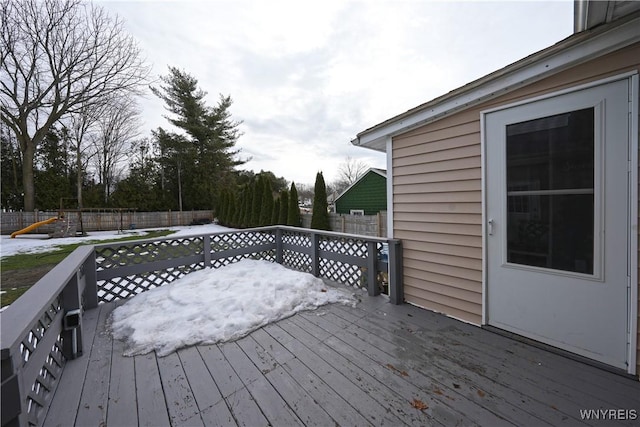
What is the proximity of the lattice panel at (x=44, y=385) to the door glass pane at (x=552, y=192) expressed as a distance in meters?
3.34

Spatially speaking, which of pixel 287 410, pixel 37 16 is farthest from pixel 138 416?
pixel 37 16

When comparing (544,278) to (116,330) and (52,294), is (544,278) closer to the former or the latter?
(52,294)

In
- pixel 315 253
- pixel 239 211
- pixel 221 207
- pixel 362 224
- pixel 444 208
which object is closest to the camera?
pixel 444 208

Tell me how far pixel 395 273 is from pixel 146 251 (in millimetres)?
3362

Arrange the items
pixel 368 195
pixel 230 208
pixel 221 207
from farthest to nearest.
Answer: pixel 221 207, pixel 230 208, pixel 368 195

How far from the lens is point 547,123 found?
1.93 meters

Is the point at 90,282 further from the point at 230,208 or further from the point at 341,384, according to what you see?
the point at 230,208

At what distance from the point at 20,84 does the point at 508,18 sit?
16927 mm

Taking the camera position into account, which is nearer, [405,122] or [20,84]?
[405,122]

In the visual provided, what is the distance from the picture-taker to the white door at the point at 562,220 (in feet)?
5.39

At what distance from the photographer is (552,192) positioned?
6.31ft

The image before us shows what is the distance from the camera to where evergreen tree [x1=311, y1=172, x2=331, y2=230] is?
9.71 metres

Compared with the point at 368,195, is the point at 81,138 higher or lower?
higher
